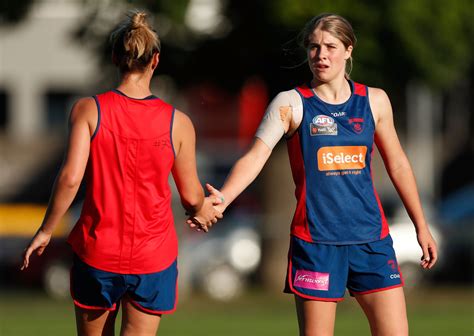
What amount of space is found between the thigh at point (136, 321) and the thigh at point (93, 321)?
9 centimetres

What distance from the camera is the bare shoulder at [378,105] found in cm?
651

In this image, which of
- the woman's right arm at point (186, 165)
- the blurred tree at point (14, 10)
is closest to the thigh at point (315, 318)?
the woman's right arm at point (186, 165)

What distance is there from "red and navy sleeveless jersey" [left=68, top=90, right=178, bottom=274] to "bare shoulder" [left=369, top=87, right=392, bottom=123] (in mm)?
1163

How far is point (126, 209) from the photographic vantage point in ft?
19.9

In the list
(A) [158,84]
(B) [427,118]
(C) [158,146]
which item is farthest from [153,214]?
(B) [427,118]

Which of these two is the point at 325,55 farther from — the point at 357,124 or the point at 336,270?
the point at 336,270

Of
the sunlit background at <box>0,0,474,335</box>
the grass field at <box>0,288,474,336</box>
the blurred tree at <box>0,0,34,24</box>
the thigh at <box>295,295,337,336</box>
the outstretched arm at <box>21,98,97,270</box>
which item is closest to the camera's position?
the outstretched arm at <box>21,98,97,270</box>

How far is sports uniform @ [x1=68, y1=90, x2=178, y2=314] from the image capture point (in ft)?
19.8

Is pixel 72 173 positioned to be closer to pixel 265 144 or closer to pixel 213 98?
pixel 265 144

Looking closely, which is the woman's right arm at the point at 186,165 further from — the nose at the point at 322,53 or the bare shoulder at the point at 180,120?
the nose at the point at 322,53

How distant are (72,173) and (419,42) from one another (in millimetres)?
12146

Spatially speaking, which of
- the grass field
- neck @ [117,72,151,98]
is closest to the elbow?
neck @ [117,72,151,98]

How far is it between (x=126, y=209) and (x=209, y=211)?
77cm

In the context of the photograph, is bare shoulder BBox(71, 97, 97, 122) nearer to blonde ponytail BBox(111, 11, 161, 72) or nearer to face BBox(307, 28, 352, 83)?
blonde ponytail BBox(111, 11, 161, 72)
